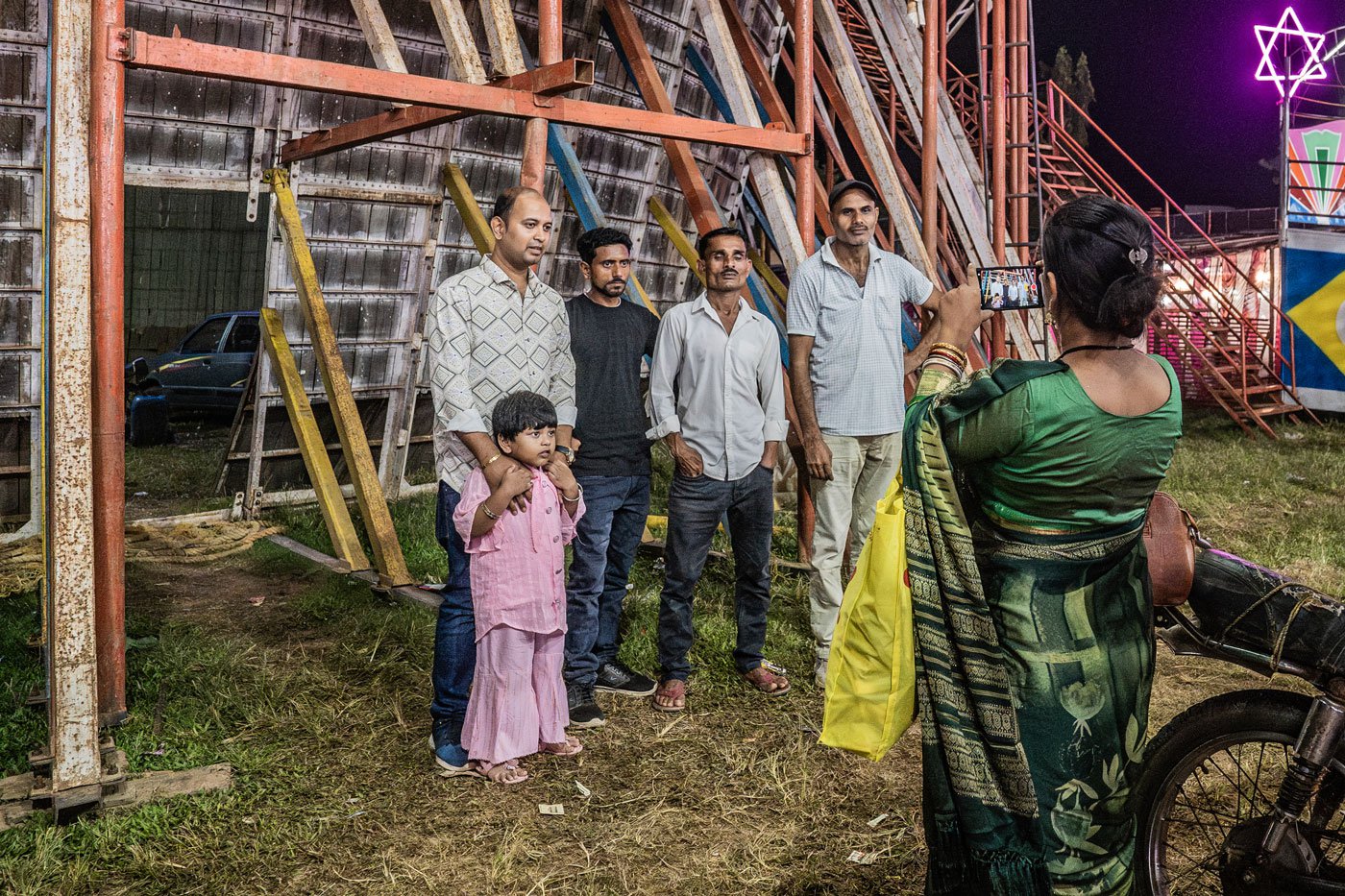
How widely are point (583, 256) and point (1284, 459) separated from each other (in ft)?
26.5

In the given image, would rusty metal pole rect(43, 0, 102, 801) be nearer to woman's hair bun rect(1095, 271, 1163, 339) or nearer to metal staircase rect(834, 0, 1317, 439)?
woman's hair bun rect(1095, 271, 1163, 339)

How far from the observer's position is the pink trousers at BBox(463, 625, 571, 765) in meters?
3.53

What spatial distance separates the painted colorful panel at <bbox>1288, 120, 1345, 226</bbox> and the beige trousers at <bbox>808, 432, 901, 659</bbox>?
422 inches

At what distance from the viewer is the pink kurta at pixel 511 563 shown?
11.4 ft

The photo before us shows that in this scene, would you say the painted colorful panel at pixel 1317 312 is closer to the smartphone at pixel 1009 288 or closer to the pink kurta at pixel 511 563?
the smartphone at pixel 1009 288

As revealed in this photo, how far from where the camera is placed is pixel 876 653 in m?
2.18

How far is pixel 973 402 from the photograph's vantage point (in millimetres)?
2016

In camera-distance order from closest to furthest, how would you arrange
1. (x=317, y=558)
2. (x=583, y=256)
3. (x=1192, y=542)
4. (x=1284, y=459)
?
(x=1192, y=542) < (x=583, y=256) < (x=317, y=558) < (x=1284, y=459)

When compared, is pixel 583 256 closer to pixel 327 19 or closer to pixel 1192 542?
pixel 1192 542

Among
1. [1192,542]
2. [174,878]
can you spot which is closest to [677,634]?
[174,878]

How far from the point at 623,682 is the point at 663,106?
10.2 feet

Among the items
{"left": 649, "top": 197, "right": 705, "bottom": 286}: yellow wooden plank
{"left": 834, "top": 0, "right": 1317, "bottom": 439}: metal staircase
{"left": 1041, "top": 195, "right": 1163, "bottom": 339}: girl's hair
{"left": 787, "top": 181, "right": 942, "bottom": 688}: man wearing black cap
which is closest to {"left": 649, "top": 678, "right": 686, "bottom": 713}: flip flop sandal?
{"left": 787, "top": 181, "right": 942, "bottom": 688}: man wearing black cap

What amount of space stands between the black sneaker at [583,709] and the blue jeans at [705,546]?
362 millimetres

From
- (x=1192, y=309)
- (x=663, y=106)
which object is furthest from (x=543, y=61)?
(x=1192, y=309)
